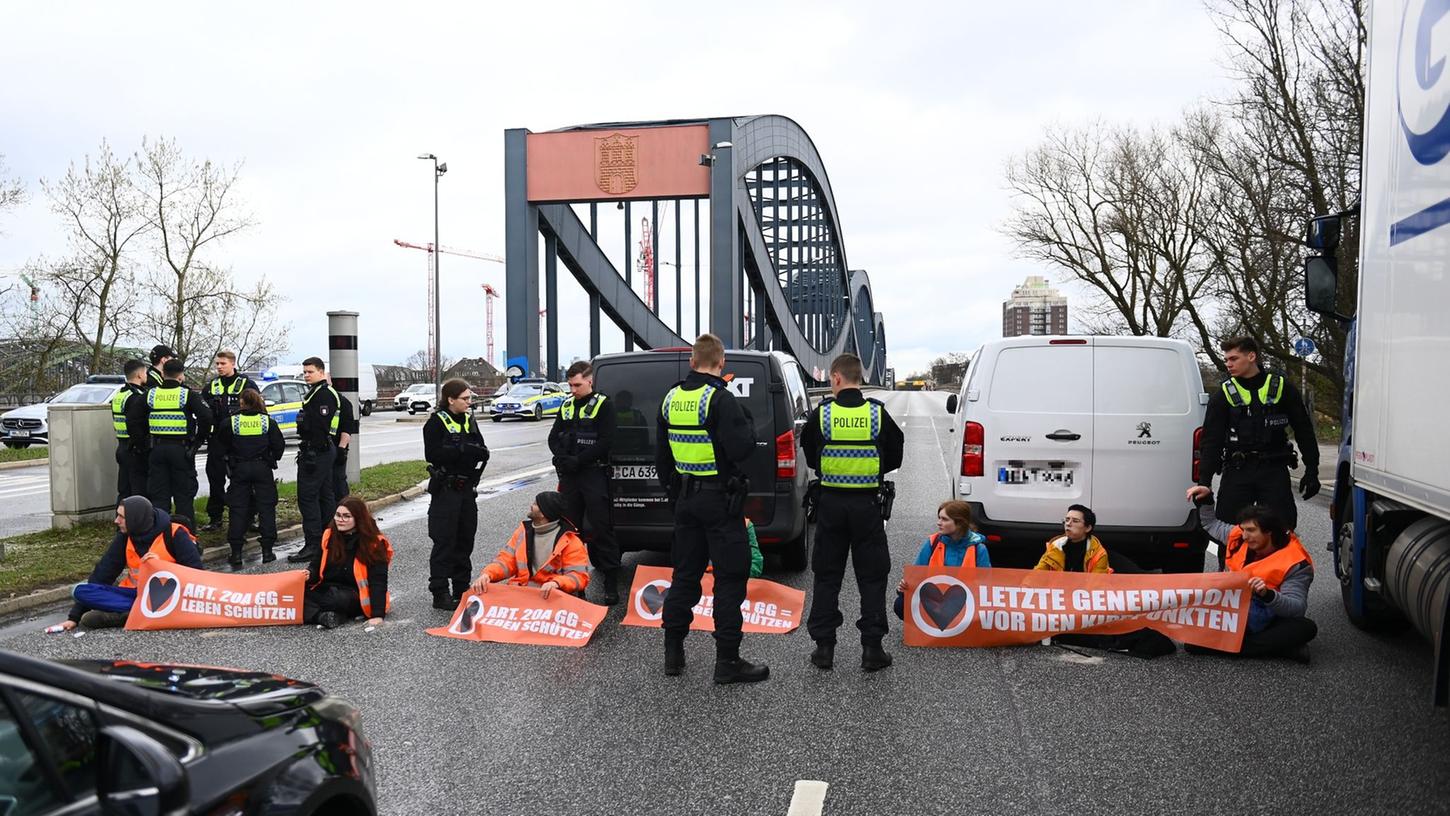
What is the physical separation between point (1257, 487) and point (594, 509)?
14.8 ft

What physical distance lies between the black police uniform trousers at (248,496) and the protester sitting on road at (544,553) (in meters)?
3.23

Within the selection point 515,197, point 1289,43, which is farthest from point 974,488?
point 515,197

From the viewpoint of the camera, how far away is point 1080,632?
6.48 metres

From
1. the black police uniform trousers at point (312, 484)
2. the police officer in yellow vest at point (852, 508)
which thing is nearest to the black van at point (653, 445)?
the police officer in yellow vest at point (852, 508)

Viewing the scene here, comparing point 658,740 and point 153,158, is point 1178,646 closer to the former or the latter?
point 658,740

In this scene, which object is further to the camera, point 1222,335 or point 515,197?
point 515,197

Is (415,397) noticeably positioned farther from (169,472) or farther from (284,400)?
(169,472)

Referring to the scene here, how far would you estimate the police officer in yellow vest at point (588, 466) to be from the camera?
7.86 m

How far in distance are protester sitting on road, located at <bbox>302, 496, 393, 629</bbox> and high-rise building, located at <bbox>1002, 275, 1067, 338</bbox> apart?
342ft

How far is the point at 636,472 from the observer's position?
856cm

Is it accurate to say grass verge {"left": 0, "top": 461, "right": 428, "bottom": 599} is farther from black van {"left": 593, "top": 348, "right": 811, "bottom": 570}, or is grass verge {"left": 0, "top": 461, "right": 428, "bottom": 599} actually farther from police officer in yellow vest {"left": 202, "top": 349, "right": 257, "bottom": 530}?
black van {"left": 593, "top": 348, "right": 811, "bottom": 570}

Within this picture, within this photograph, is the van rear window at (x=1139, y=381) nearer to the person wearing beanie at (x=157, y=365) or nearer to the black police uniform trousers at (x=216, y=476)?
the black police uniform trousers at (x=216, y=476)

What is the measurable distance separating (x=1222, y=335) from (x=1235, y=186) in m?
8.12

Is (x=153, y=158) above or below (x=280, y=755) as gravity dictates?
above
